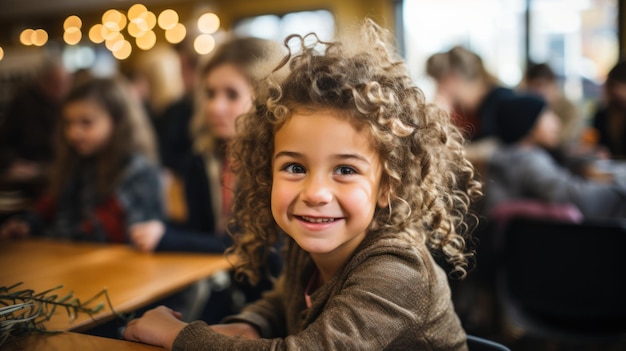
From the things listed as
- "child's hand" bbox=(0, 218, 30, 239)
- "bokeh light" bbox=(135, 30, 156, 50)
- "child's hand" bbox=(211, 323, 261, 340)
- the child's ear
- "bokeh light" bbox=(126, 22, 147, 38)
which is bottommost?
"child's hand" bbox=(0, 218, 30, 239)

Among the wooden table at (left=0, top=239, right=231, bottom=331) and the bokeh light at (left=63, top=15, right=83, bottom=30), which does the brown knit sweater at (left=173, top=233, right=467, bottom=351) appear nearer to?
the wooden table at (left=0, top=239, right=231, bottom=331)

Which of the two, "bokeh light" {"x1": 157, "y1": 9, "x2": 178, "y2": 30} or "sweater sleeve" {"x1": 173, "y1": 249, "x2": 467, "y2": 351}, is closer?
"sweater sleeve" {"x1": 173, "y1": 249, "x2": 467, "y2": 351}

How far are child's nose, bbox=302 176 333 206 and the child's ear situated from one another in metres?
0.12

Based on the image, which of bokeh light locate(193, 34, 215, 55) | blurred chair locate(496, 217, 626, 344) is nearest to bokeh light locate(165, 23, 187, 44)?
bokeh light locate(193, 34, 215, 55)

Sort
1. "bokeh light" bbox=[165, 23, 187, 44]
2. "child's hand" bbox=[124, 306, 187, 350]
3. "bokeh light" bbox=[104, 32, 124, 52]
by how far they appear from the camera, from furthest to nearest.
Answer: "bokeh light" bbox=[104, 32, 124, 52], "bokeh light" bbox=[165, 23, 187, 44], "child's hand" bbox=[124, 306, 187, 350]

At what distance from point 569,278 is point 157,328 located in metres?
1.57

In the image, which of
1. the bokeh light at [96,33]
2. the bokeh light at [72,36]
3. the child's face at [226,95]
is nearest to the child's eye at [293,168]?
the child's face at [226,95]

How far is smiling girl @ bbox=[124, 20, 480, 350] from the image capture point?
859 millimetres

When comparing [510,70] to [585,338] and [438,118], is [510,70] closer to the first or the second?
[585,338]

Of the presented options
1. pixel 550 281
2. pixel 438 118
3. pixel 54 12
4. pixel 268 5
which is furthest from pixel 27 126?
pixel 54 12

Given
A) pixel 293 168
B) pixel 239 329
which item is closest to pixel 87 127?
pixel 239 329

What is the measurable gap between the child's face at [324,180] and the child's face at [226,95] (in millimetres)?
1063

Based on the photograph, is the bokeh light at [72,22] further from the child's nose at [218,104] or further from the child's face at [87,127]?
the child's nose at [218,104]

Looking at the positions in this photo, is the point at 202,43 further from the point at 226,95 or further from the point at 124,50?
the point at 124,50
